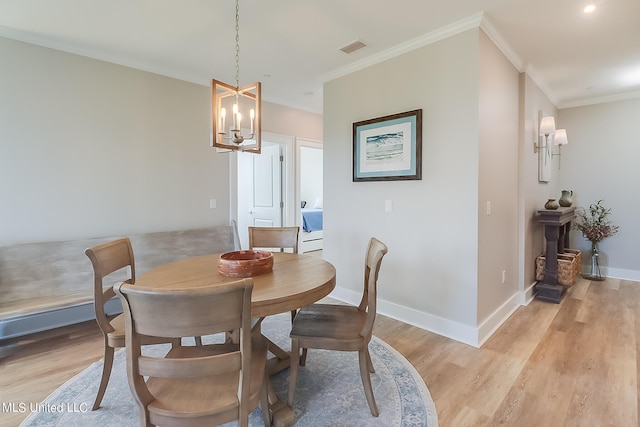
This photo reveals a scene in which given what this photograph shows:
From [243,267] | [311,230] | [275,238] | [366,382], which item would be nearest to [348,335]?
[366,382]

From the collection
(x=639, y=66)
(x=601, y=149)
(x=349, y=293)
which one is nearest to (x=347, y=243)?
(x=349, y=293)

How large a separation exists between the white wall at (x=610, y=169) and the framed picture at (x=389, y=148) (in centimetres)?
332

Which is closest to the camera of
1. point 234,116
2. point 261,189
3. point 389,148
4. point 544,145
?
point 234,116

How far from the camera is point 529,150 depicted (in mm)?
3318

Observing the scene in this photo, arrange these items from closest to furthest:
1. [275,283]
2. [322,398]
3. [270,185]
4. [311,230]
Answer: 1. [275,283]
2. [322,398]
3. [270,185]
4. [311,230]

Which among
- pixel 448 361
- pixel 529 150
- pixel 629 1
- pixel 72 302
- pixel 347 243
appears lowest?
pixel 448 361

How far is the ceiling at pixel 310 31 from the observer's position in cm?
220

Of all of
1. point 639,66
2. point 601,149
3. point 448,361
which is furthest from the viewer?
point 601,149

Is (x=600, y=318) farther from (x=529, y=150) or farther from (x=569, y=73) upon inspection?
(x=569, y=73)

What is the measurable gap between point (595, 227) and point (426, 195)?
3252 mm

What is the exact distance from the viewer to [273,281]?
1.60 m

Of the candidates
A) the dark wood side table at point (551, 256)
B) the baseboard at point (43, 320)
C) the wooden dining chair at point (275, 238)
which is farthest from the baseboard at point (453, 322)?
the baseboard at point (43, 320)

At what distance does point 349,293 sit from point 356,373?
1.38m

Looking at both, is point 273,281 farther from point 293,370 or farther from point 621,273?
point 621,273
